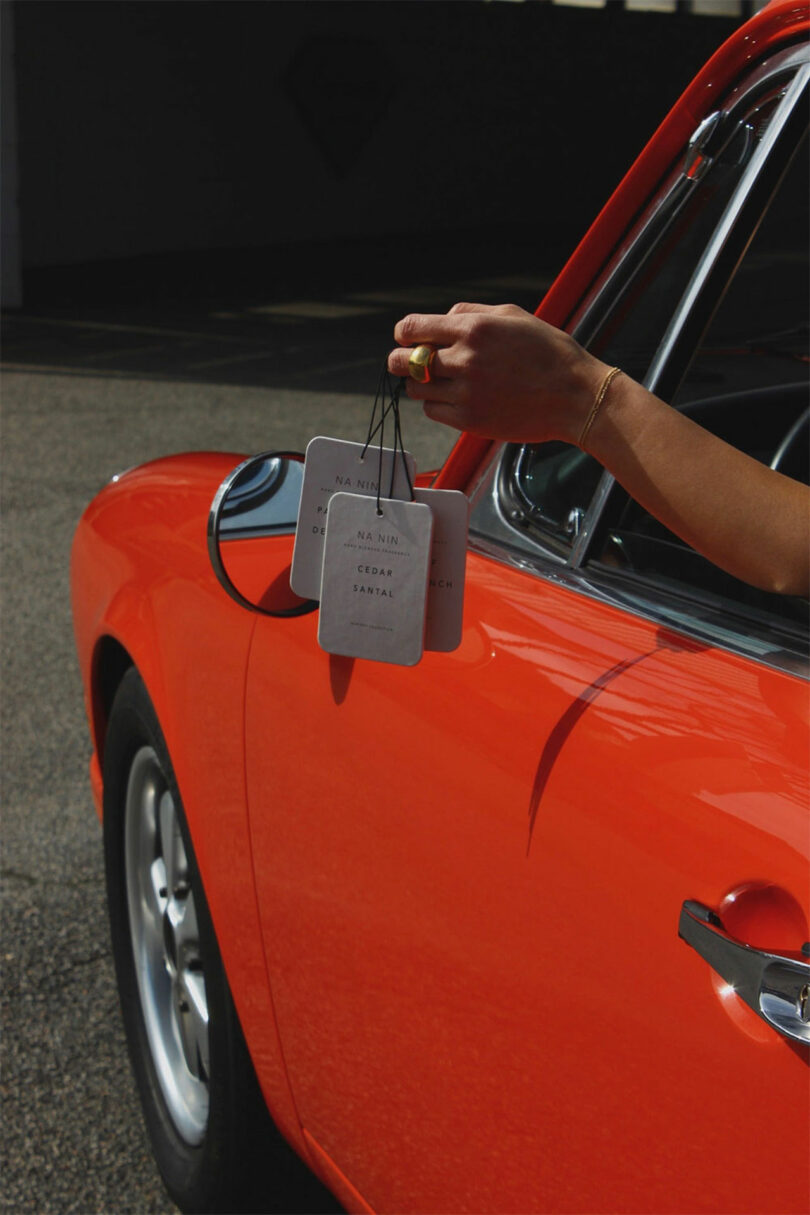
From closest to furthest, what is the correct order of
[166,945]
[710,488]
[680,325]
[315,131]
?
[710,488]
[680,325]
[166,945]
[315,131]

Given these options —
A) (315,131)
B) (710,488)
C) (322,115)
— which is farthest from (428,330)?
(322,115)

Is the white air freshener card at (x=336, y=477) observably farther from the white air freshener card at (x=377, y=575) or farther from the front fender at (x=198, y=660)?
the front fender at (x=198, y=660)

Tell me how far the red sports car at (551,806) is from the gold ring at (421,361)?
338 mm

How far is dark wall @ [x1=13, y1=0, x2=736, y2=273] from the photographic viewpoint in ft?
56.1

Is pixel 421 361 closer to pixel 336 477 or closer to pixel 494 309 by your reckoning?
pixel 494 309

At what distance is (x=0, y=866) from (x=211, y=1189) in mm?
1348

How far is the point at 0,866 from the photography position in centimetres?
326

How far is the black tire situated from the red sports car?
0.4 inches

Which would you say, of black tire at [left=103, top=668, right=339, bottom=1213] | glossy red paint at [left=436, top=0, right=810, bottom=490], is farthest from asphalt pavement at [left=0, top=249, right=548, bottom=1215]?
glossy red paint at [left=436, top=0, right=810, bottom=490]

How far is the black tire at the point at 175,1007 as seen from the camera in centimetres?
206

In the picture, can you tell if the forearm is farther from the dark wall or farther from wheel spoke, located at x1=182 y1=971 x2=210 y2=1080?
the dark wall

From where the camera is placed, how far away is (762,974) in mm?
1009

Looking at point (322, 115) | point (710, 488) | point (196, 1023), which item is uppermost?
point (710, 488)

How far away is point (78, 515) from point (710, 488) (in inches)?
215
